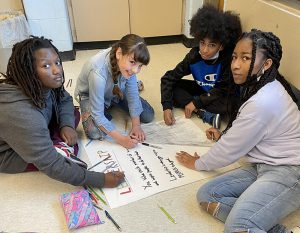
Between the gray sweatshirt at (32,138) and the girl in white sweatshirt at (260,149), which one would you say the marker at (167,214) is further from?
the gray sweatshirt at (32,138)

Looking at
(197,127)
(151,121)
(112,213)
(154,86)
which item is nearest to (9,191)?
(112,213)

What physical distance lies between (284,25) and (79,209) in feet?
3.48

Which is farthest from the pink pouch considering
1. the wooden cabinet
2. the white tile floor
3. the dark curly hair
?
the wooden cabinet

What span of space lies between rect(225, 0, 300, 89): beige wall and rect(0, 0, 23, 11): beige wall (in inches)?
66.8

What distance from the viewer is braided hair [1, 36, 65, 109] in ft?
3.35

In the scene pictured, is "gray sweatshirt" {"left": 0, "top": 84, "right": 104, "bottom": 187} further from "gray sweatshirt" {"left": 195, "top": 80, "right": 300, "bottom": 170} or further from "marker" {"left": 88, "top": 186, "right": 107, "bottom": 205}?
"gray sweatshirt" {"left": 195, "top": 80, "right": 300, "bottom": 170}

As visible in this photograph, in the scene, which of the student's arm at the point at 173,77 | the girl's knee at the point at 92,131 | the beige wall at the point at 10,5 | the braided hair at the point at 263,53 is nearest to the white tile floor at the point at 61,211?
the girl's knee at the point at 92,131

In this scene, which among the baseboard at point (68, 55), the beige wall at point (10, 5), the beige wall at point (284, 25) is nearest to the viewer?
the beige wall at point (284, 25)

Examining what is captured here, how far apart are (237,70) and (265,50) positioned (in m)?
0.11

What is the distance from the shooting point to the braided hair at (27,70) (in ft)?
3.35

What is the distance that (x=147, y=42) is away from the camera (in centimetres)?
262

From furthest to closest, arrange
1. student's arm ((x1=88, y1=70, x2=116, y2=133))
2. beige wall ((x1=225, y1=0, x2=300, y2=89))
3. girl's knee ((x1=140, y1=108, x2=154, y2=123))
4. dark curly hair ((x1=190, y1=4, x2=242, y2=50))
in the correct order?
girl's knee ((x1=140, y1=108, x2=154, y2=123)) < dark curly hair ((x1=190, y1=4, x2=242, y2=50)) < student's arm ((x1=88, y1=70, x2=116, y2=133)) < beige wall ((x1=225, y1=0, x2=300, y2=89))

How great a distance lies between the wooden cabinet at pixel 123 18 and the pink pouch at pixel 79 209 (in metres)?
1.68

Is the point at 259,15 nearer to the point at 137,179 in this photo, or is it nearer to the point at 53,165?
the point at 137,179
